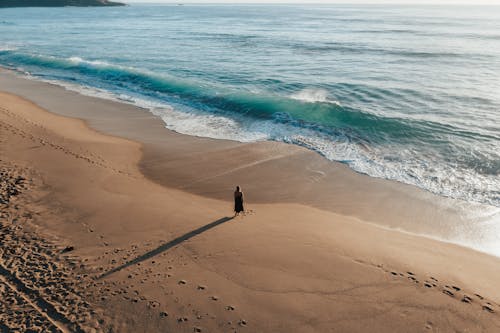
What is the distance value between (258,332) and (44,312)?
3759 mm

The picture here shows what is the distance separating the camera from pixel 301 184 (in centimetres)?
1201

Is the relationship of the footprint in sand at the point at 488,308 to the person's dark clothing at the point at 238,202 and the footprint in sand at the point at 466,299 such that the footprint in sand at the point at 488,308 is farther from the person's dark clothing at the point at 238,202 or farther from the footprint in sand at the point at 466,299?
the person's dark clothing at the point at 238,202

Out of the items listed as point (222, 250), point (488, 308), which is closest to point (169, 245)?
point (222, 250)

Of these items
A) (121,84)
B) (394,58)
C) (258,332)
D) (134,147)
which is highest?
(394,58)

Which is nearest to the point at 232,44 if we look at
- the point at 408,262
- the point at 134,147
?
the point at 134,147

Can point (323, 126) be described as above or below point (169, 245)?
above

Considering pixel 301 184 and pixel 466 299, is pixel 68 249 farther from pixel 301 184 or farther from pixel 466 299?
pixel 466 299

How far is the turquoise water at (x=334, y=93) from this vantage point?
14.1m

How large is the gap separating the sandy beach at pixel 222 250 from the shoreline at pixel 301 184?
7 centimetres

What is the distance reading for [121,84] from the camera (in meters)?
26.3

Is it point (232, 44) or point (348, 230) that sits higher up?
point (232, 44)

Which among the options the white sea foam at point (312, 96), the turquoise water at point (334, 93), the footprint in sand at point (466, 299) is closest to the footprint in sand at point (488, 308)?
the footprint in sand at point (466, 299)

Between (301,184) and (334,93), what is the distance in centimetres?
1204

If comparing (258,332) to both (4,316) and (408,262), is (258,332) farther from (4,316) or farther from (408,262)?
(4,316)
